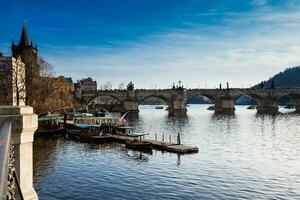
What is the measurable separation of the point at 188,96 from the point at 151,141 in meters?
120

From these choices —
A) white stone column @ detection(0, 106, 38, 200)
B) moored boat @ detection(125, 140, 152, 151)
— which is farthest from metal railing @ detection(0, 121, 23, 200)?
moored boat @ detection(125, 140, 152, 151)

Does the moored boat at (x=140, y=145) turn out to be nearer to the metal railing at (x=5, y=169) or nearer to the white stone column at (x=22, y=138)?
the white stone column at (x=22, y=138)

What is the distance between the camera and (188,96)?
168500 millimetres

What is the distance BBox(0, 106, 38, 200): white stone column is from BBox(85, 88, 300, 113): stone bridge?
492 ft

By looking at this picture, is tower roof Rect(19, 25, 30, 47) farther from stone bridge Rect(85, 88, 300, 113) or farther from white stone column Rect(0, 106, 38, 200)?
white stone column Rect(0, 106, 38, 200)

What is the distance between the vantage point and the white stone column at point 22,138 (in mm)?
7566

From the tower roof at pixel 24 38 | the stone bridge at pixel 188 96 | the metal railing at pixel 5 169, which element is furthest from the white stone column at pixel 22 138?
the stone bridge at pixel 188 96

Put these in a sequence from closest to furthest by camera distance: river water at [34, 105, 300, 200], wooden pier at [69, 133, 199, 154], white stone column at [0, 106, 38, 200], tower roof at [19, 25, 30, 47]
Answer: white stone column at [0, 106, 38, 200] → river water at [34, 105, 300, 200] → wooden pier at [69, 133, 199, 154] → tower roof at [19, 25, 30, 47]

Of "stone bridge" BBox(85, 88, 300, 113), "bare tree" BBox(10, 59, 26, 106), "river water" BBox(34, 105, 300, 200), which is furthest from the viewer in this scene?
"stone bridge" BBox(85, 88, 300, 113)

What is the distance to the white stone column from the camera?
7566 millimetres

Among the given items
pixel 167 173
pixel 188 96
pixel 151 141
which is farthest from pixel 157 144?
pixel 188 96

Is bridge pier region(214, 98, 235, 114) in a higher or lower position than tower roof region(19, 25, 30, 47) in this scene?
lower

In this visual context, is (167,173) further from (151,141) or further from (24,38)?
(24,38)

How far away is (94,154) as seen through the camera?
42906 mm
